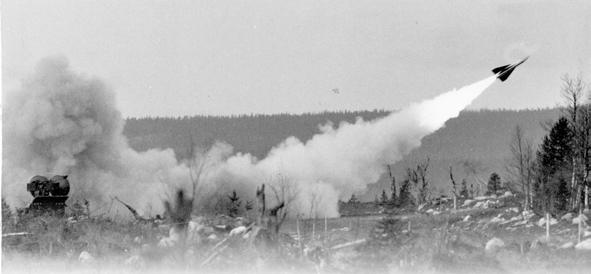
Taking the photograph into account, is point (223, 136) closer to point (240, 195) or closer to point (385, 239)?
point (240, 195)

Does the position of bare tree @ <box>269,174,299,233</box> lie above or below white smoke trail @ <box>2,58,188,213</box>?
below

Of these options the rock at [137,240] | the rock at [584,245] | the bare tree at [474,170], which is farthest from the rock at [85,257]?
the bare tree at [474,170]

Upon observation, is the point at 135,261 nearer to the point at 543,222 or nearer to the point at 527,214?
the point at 543,222

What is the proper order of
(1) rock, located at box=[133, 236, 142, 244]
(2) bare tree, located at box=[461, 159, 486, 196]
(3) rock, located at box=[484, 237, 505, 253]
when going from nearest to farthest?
1. (3) rock, located at box=[484, 237, 505, 253]
2. (1) rock, located at box=[133, 236, 142, 244]
3. (2) bare tree, located at box=[461, 159, 486, 196]

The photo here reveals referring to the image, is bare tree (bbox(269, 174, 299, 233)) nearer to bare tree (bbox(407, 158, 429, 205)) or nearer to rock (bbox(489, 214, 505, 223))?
bare tree (bbox(407, 158, 429, 205))

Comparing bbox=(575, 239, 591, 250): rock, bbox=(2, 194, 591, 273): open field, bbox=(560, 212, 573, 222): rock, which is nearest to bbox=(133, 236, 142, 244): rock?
bbox=(2, 194, 591, 273): open field

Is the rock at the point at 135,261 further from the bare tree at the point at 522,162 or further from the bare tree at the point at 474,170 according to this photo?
the bare tree at the point at 474,170
